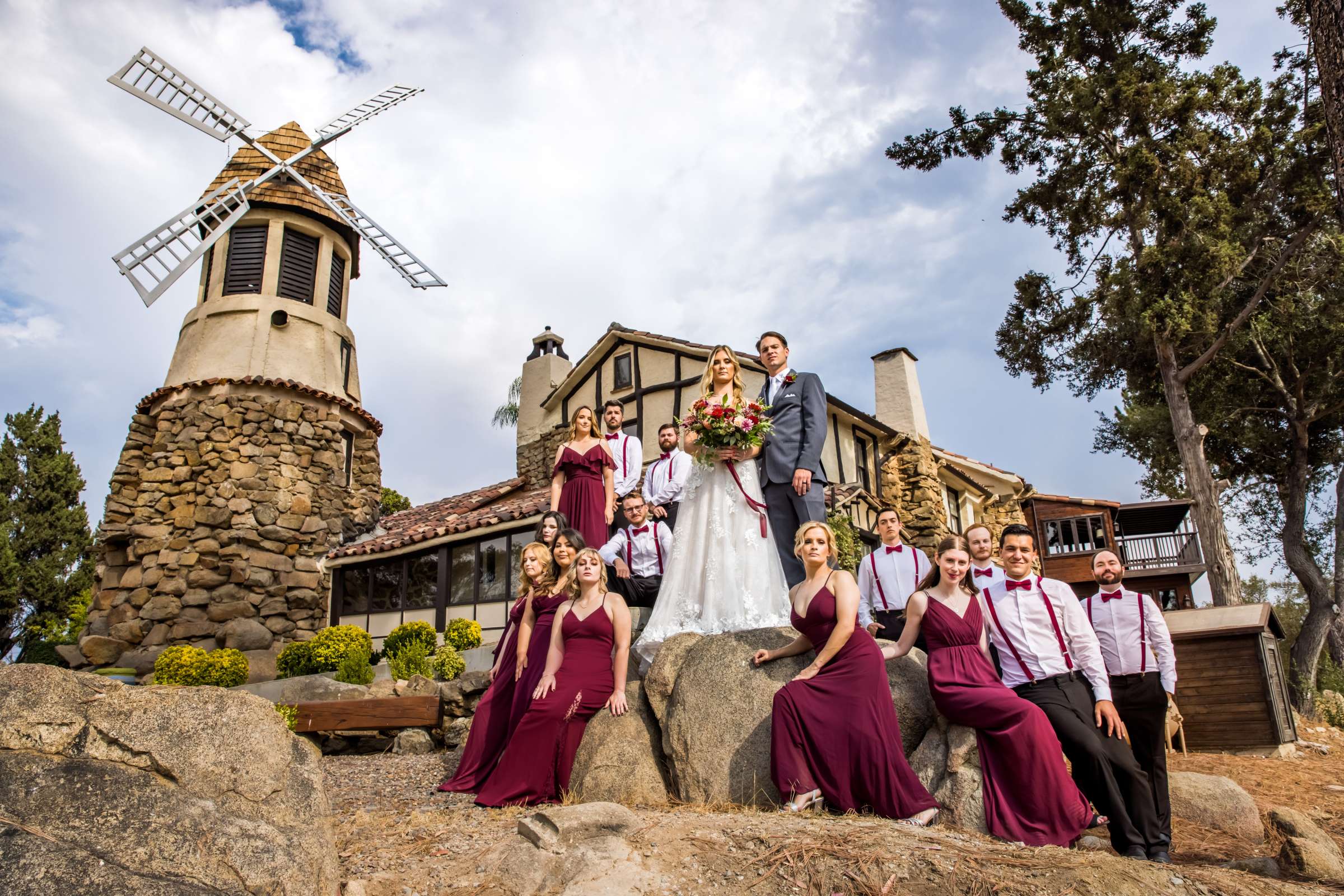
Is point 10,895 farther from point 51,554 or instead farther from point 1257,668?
point 51,554

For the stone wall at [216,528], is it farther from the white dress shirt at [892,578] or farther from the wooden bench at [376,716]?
the white dress shirt at [892,578]

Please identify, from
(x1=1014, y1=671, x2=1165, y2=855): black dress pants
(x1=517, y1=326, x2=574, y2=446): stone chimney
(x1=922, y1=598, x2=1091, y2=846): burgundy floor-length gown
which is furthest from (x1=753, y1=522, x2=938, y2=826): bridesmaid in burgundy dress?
(x1=517, y1=326, x2=574, y2=446): stone chimney

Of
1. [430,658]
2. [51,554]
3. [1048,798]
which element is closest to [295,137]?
[51,554]

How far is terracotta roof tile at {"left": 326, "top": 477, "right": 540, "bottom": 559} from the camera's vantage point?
16672mm

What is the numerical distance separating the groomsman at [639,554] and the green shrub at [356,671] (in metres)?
5.81

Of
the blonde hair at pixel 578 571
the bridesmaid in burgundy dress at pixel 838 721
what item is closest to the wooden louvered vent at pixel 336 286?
the blonde hair at pixel 578 571

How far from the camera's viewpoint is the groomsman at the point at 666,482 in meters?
9.20

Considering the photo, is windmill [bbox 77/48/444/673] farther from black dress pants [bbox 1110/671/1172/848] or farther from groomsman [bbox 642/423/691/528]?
black dress pants [bbox 1110/671/1172/848]

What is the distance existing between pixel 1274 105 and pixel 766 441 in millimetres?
14487

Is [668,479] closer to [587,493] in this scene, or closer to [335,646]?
→ [587,493]

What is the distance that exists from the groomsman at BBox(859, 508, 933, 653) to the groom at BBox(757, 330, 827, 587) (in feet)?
3.65

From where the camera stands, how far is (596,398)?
2014cm

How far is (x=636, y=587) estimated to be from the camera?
8750 millimetres

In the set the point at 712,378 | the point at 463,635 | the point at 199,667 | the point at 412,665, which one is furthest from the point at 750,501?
the point at 199,667
